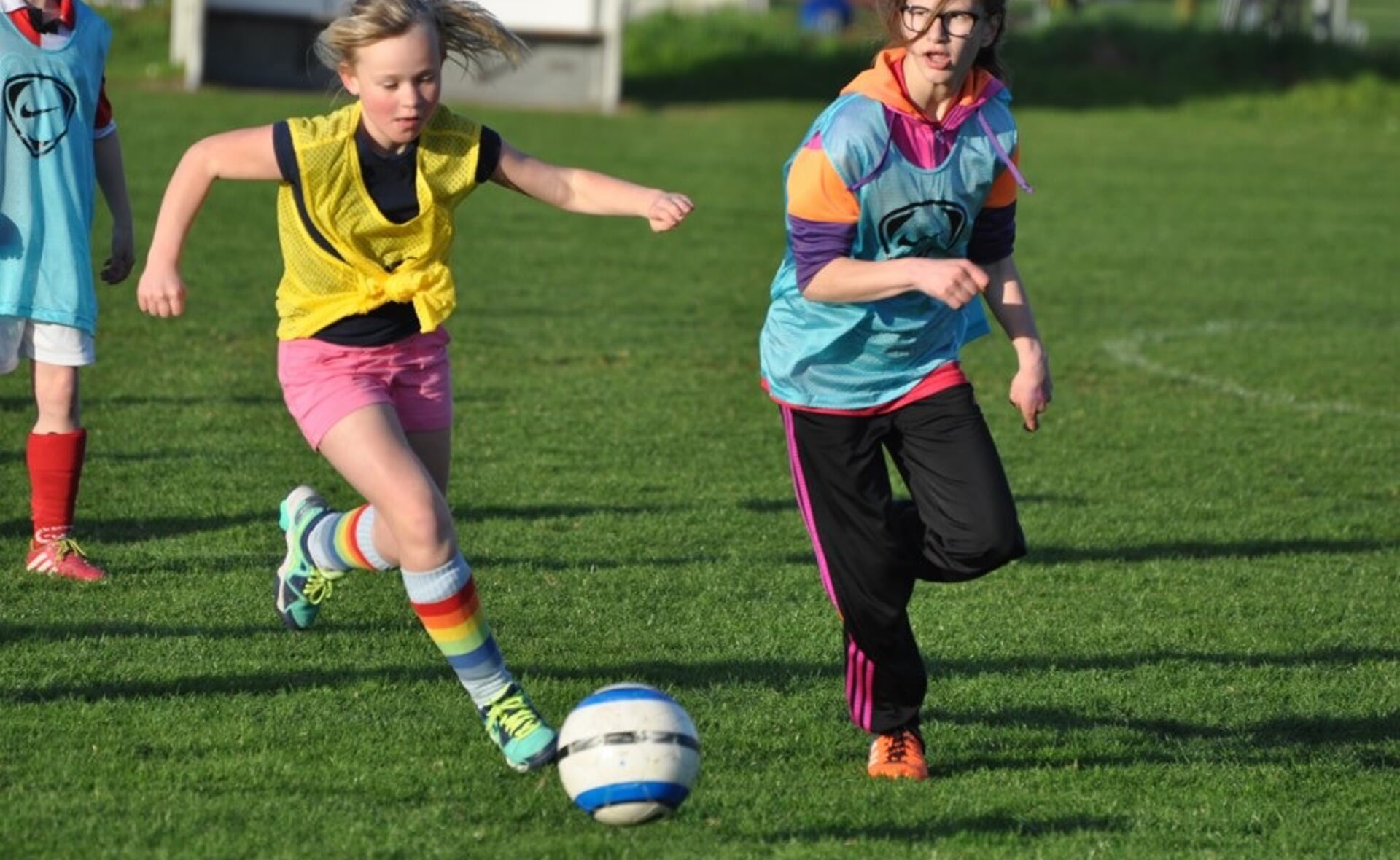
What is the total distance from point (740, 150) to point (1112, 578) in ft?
59.1

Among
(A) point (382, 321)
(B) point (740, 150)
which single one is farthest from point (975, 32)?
(B) point (740, 150)

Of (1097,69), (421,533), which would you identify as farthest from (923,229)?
(1097,69)

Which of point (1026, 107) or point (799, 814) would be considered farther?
point (1026, 107)

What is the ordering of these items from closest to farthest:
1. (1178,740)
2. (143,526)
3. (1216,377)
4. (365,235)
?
1. (365,235)
2. (1178,740)
3. (143,526)
4. (1216,377)

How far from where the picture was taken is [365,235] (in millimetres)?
5160

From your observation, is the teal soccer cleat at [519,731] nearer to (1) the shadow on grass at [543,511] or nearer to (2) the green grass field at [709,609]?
(2) the green grass field at [709,609]

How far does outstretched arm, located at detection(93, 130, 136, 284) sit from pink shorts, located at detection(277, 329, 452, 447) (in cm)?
196

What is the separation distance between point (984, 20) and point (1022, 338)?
0.79 meters

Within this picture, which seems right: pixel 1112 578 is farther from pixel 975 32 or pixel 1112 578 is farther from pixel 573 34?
pixel 573 34

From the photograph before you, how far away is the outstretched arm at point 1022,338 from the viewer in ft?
16.8

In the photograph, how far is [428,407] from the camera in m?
5.37

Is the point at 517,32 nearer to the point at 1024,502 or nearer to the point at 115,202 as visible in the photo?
the point at 1024,502

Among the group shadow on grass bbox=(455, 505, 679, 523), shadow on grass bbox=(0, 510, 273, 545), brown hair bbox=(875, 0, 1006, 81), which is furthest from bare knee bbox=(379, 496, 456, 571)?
shadow on grass bbox=(455, 505, 679, 523)

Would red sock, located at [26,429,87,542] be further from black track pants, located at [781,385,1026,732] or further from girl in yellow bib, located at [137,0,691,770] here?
black track pants, located at [781,385,1026,732]
